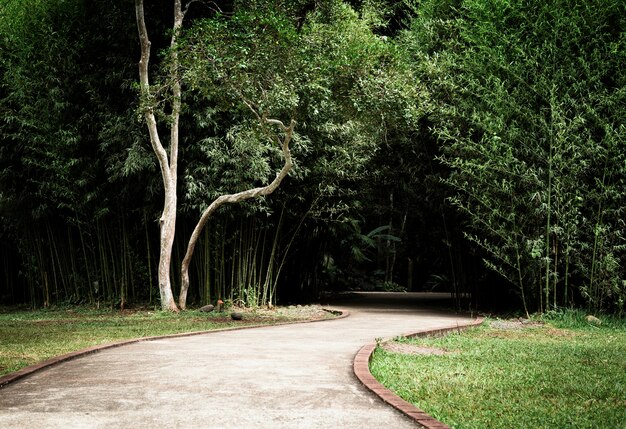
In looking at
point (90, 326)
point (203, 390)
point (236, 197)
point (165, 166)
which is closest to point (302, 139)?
point (236, 197)

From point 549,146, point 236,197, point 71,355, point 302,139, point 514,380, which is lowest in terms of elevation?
point 514,380

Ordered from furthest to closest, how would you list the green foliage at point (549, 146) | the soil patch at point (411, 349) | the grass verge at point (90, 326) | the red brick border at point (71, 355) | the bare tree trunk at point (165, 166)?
1. the bare tree trunk at point (165, 166)
2. the green foliage at point (549, 146)
3. the soil patch at point (411, 349)
4. the grass verge at point (90, 326)
5. the red brick border at point (71, 355)

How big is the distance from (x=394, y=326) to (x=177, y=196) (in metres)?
4.43

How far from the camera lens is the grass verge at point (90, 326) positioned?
22.0 ft

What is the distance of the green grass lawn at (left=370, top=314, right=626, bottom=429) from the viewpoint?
13.6 feet

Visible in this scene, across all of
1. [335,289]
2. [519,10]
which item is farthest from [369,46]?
[335,289]

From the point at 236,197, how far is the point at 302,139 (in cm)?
187

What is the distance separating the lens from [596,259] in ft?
33.2

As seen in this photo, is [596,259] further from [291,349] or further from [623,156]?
[291,349]

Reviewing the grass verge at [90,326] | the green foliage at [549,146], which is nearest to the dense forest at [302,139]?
the green foliage at [549,146]

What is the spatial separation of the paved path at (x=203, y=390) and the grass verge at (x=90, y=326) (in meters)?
0.55

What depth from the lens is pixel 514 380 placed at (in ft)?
17.5

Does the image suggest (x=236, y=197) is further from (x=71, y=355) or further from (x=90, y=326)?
(x=71, y=355)

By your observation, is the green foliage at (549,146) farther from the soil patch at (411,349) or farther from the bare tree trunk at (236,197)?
the soil patch at (411,349)
